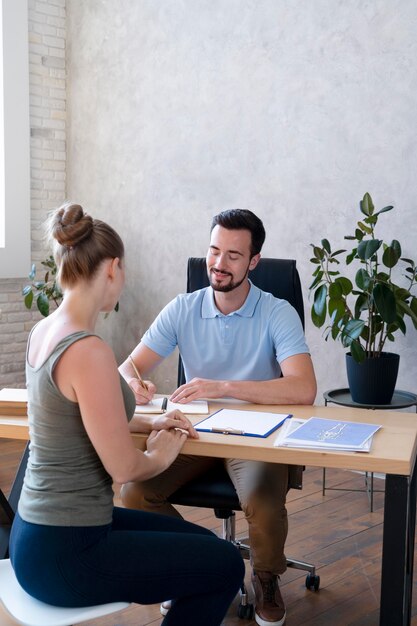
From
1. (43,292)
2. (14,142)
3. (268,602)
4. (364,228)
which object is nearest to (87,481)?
(268,602)

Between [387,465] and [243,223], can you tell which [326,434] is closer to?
[387,465]

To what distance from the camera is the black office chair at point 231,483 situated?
8.05ft

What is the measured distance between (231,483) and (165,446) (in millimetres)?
555

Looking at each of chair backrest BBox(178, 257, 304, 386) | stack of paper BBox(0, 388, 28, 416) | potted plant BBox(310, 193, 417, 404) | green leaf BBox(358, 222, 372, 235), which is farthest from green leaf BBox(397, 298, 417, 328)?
stack of paper BBox(0, 388, 28, 416)

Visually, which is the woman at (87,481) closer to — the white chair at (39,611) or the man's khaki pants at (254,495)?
the white chair at (39,611)

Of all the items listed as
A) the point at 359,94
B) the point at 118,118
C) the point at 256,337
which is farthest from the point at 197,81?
the point at 256,337

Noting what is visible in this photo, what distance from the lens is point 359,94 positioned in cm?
409

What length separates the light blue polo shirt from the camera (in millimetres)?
2789

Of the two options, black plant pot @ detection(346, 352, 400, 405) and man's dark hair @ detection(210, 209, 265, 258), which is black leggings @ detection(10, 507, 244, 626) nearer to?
man's dark hair @ detection(210, 209, 265, 258)

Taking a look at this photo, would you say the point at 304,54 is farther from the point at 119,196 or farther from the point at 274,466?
the point at 274,466

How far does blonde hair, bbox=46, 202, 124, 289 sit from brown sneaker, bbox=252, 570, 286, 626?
119cm

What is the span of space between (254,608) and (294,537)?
713 millimetres

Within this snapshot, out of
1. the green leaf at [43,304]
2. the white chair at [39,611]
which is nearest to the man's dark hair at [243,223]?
the white chair at [39,611]

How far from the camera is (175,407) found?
239cm
